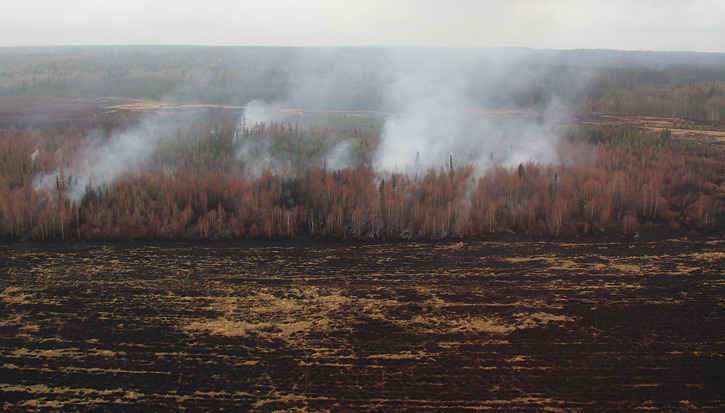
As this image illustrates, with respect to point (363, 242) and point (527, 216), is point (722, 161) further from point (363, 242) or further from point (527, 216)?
point (363, 242)

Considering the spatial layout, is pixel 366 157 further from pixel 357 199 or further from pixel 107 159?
pixel 107 159

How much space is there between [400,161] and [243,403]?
50352 mm

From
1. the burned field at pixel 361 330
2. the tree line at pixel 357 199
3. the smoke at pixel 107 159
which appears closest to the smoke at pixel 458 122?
the tree line at pixel 357 199

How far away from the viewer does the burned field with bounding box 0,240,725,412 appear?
70.3 ft

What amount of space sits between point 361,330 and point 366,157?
4422 centimetres

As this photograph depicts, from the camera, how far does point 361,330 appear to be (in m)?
26.5

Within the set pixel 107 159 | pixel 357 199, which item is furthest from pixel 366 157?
pixel 107 159

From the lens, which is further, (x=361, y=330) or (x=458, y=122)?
(x=458, y=122)

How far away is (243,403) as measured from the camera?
2088cm

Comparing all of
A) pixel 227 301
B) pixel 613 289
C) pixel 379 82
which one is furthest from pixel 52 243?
pixel 379 82

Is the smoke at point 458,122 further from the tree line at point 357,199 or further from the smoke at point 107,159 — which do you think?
the smoke at point 107,159

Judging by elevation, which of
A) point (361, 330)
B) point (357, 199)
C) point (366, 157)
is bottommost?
point (361, 330)

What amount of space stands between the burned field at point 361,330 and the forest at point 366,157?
6382mm

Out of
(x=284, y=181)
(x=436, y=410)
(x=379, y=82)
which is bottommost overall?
(x=436, y=410)
